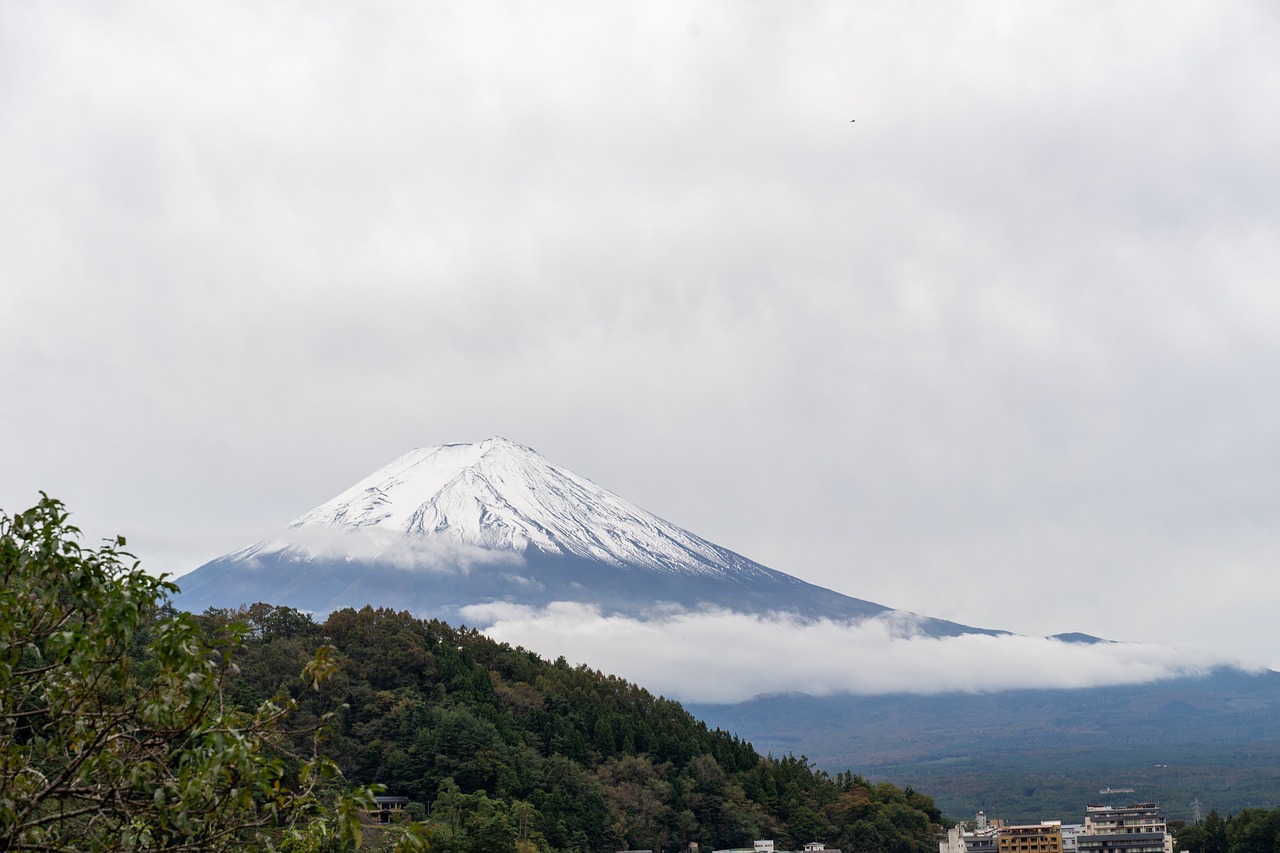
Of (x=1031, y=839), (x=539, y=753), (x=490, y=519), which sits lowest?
(x=1031, y=839)

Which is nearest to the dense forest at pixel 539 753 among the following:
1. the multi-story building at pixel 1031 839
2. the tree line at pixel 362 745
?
the tree line at pixel 362 745

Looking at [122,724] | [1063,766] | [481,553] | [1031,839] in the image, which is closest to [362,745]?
[1031,839]

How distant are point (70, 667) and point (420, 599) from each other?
160 metres

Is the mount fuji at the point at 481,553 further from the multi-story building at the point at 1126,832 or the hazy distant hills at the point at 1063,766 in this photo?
the multi-story building at the point at 1126,832

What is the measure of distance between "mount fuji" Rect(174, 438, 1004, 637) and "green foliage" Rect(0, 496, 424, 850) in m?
152

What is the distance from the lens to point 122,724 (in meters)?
6.54

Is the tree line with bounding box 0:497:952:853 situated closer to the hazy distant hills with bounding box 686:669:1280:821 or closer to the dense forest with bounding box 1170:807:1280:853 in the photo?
the dense forest with bounding box 1170:807:1280:853

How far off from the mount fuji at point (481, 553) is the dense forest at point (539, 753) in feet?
339

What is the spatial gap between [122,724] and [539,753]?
44679mm

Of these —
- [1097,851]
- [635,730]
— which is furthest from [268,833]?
[1097,851]

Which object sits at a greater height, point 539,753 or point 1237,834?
point 539,753

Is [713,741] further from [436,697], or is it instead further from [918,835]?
[436,697]

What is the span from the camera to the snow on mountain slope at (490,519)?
173 m

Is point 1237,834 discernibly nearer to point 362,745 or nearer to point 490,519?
point 362,745
